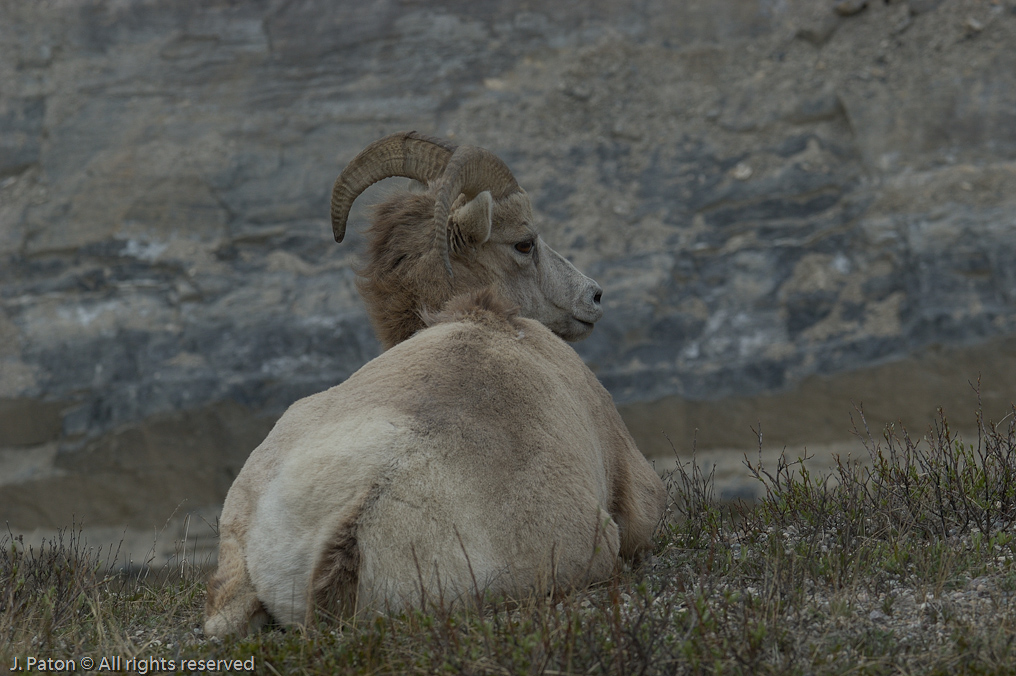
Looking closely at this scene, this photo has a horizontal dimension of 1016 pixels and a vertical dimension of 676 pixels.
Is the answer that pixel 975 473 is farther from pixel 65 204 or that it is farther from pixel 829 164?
pixel 65 204

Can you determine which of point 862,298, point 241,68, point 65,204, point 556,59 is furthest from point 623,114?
point 65,204

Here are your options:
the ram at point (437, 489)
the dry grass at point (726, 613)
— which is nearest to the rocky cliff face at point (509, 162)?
the dry grass at point (726, 613)

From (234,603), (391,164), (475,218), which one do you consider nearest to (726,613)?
(234,603)

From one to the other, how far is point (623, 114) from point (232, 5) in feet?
18.2

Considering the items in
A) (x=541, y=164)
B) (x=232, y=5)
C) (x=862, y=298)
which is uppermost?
(x=232, y=5)

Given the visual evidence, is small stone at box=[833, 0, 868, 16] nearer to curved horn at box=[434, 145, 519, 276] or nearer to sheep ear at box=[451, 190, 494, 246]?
curved horn at box=[434, 145, 519, 276]

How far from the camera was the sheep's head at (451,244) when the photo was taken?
528 centimetres

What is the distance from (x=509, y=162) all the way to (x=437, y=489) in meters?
9.94

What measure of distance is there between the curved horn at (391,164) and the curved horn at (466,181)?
0.24 m

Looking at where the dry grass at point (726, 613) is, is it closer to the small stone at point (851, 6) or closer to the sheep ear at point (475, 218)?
the sheep ear at point (475, 218)

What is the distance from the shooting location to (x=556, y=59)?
12977 mm

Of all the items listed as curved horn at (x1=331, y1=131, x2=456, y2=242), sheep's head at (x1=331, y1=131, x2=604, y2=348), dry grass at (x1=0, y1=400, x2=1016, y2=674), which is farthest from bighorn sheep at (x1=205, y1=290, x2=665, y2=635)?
curved horn at (x1=331, y1=131, x2=456, y2=242)

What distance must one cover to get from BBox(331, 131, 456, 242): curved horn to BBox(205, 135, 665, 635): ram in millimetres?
1447

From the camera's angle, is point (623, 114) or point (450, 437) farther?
point (623, 114)
